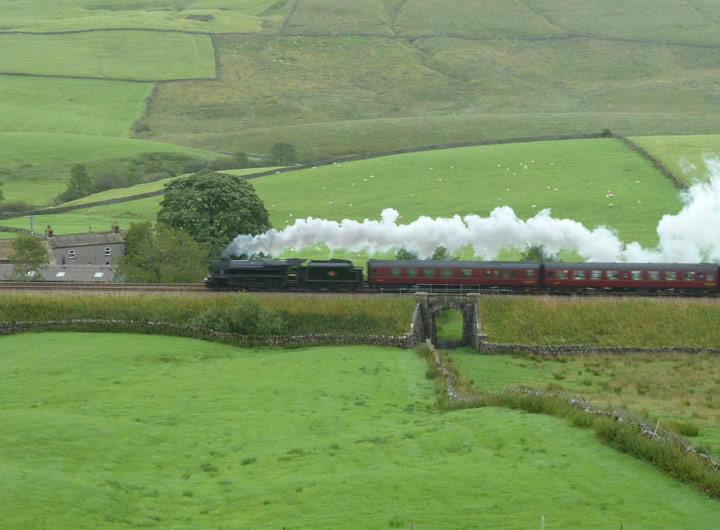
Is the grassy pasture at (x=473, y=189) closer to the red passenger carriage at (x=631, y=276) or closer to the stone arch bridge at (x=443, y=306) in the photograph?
the red passenger carriage at (x=631, y=276)

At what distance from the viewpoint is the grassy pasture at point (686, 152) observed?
388ft

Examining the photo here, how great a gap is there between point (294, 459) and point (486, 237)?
4666cm

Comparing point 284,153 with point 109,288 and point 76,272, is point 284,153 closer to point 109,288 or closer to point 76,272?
point 76,272

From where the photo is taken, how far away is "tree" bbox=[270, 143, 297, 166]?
16450 cm

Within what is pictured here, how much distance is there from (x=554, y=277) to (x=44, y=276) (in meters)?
58.1

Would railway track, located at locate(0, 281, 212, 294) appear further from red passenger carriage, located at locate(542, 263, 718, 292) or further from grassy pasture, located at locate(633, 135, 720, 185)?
grassy pasture, located at locate(633, 135, 720, 185)

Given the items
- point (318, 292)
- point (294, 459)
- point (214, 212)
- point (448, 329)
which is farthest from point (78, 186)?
point (294, 459)

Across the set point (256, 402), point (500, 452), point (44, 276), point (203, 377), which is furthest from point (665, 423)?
point (44, 276)

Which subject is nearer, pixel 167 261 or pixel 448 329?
pixel 448 329

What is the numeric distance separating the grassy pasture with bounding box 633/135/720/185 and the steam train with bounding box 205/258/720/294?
177 ft

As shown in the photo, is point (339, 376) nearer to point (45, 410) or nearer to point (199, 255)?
point (45, 410)

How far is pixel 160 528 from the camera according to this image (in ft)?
80.0

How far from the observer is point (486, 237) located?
74.9 meters

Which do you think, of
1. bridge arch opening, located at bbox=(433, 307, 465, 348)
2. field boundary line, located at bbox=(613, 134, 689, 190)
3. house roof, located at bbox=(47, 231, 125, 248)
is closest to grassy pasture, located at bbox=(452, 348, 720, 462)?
bridge arch opening, located at bbox=(433, 307, 465, 348)
